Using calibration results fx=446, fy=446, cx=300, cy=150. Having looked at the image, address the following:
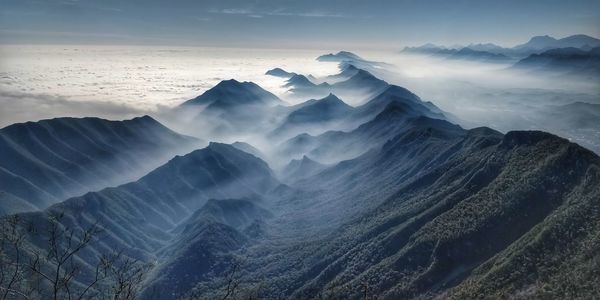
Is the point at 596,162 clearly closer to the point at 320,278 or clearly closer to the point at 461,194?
the point at 461,194

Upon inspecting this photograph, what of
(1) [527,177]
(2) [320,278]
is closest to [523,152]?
(1) [527,177]

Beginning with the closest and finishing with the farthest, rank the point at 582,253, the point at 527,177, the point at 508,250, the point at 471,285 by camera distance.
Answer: the point at 582,253 → the point at 471,285 → the point at 508,250 → the point at 527,177

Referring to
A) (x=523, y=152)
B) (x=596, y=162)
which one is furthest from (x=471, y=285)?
(x=523, y=152)

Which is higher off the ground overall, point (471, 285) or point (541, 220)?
point (541, 220)

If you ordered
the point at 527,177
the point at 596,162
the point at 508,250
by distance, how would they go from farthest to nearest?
the point at 527,177
the point at 596,162
the point at 508,250

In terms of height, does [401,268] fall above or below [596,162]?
below

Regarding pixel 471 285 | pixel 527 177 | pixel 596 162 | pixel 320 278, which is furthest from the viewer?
pixel 320 278

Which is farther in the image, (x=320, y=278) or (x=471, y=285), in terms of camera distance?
(x=320, y=278)

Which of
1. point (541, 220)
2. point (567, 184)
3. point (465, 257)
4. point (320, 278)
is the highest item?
point (567, 184)

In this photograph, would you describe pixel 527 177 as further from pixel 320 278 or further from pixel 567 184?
pixel 320 278
